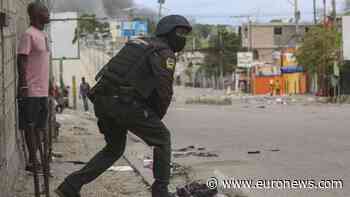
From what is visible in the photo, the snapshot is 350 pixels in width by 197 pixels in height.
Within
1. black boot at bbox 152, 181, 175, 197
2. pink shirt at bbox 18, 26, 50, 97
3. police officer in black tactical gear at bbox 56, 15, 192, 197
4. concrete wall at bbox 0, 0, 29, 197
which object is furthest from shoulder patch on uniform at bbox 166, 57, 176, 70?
pink shirt at bbox 18, 26, 50, 97

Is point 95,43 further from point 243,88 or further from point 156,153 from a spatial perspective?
point 156,153

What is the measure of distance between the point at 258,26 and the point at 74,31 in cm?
7356

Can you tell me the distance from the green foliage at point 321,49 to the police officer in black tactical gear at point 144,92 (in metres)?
45.7

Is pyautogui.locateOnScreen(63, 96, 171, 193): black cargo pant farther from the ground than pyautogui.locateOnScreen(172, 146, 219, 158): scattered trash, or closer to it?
farther from the ground

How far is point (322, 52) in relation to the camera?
169ft

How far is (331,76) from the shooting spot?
159 feet

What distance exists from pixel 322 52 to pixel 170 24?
46.7 meters

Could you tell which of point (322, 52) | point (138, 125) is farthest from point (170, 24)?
point (322, 52)

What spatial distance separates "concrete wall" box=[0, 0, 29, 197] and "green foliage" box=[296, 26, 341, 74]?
4418cm

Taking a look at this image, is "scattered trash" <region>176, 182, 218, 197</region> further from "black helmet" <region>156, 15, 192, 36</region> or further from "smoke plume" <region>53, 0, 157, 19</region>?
"smoke plume" <region>53, 0, 157, 19</region>

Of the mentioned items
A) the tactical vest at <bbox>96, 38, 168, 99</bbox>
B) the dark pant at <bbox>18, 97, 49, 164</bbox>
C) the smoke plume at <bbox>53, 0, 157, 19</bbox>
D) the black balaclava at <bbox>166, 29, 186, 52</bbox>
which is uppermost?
the smoke plume at <bbox>53, 0, 157, 19</bbox>

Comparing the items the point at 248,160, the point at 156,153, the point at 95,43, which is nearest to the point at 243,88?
the point at 95,43

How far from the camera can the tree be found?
51188 mm

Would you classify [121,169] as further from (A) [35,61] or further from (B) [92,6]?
(B) [92,6]
